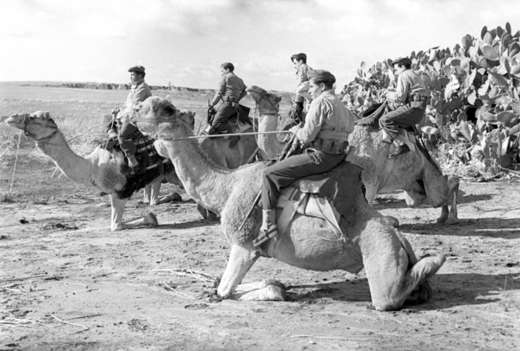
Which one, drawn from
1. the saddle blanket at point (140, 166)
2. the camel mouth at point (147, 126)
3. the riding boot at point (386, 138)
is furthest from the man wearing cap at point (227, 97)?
the camel mouth at point (147, 126)

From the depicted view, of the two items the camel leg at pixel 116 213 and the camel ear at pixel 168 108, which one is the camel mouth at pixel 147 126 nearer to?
the camel ear at pixel 168 108

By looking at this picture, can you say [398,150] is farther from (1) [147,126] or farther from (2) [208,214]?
(1) [147,126]

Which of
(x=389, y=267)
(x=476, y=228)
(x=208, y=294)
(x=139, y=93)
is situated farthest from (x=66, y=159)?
(x=476, y=228)

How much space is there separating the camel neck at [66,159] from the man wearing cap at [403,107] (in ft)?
15.9

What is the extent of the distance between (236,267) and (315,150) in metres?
1.44

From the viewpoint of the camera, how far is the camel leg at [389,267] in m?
6.53

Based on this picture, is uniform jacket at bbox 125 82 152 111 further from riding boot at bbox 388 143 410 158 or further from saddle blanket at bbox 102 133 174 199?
riding boot at bbox 388 143 410 158

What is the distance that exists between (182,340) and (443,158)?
530 inches

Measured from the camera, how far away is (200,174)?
24.4 ft

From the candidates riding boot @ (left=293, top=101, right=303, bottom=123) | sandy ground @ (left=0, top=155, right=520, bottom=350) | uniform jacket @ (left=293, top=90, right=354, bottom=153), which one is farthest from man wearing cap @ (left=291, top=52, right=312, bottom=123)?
uniform jacket @ (left=293, top=90, right=354, bottom=153)

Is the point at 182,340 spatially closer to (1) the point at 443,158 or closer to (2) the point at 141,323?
(2) the point at 141,323

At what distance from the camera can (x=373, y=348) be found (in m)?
5.71

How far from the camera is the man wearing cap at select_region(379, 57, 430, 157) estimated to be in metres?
10.5

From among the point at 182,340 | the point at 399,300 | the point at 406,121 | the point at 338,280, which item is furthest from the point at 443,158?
the point at 182,340
